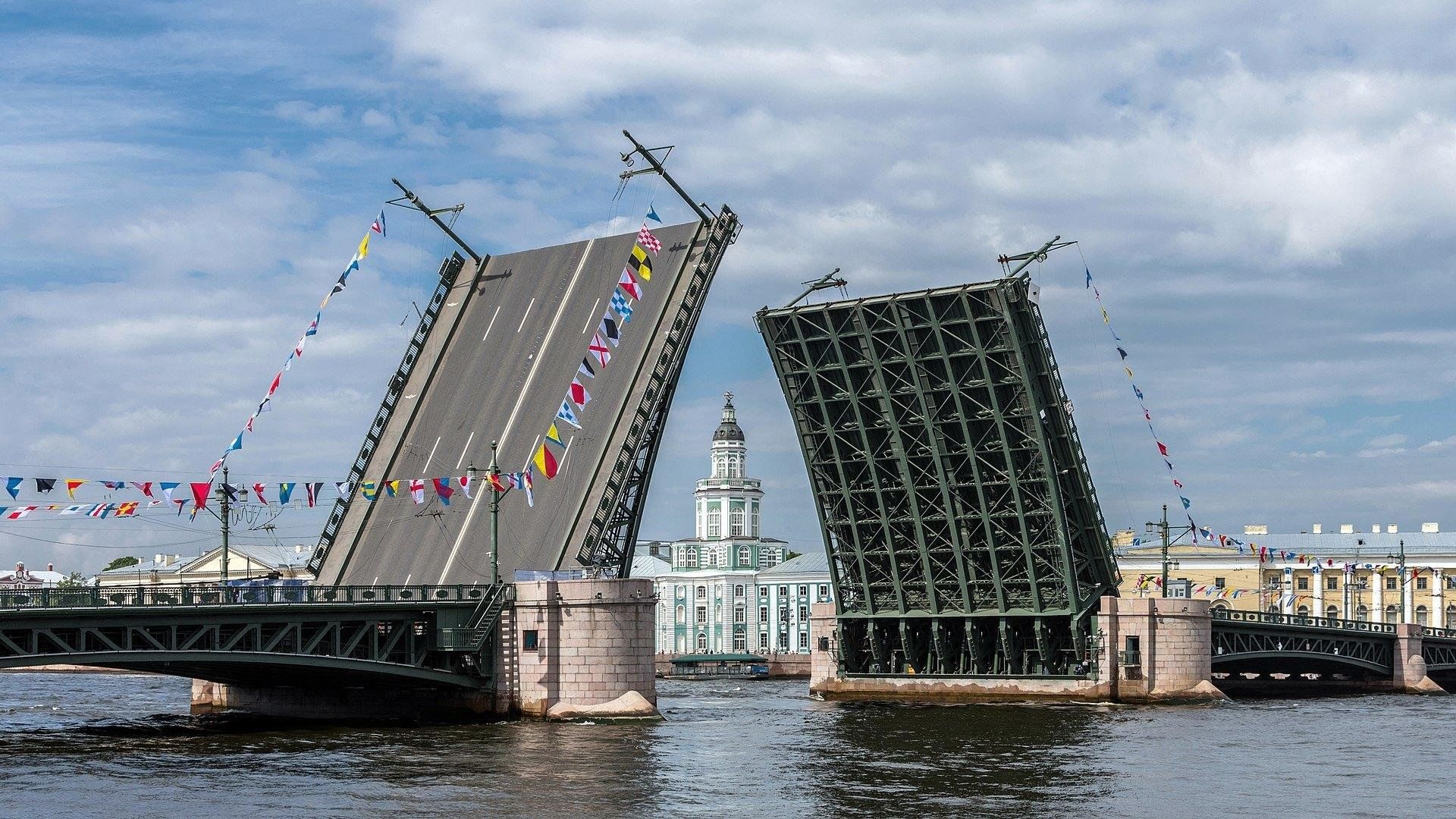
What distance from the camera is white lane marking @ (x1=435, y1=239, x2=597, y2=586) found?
4328 cm

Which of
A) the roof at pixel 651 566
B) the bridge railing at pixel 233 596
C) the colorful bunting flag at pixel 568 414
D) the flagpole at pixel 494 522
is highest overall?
the colorful bunting flag at pixel 568 414

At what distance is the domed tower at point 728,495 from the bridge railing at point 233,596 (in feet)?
219

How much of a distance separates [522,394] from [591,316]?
243cm

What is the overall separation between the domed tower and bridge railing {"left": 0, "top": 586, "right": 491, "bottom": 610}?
219 feet

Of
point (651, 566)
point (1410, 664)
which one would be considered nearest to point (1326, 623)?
point (1410, 664)

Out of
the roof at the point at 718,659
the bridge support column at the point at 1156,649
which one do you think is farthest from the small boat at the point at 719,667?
the bridge support column at the point at 1156,649

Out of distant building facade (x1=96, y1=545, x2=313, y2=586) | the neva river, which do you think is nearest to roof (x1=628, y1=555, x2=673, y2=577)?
distant building facade (x1=96, y1=545, x2=313, y2=586)

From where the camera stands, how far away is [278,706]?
43.8 m

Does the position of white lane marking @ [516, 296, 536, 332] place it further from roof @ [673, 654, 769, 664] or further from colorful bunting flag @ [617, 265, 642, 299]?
roof @ [673, 654, 769, 664]

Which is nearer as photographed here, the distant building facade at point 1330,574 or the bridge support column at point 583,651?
the bridge support column at point 583,651

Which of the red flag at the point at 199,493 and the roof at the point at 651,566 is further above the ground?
the red flag at the point at 199,493

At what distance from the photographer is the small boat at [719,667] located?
83375 mm

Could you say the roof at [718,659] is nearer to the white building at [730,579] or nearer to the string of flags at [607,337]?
the white building at [730,579]

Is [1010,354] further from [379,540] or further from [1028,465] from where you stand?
[379,540]
